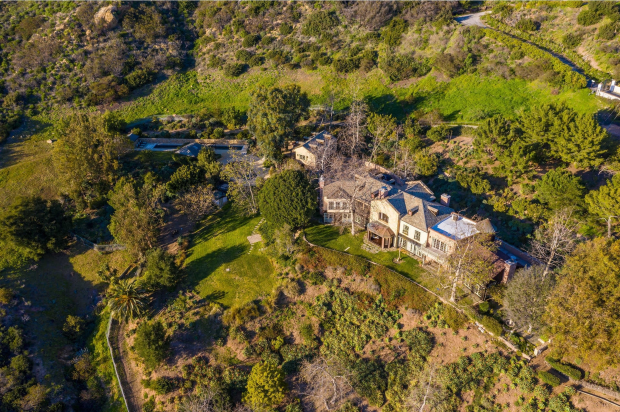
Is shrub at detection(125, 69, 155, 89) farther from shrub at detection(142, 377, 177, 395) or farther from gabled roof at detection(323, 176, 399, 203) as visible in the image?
shrub at detection(142, 377, 177, 395)

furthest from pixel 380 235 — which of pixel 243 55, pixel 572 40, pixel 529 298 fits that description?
pixel 243 55

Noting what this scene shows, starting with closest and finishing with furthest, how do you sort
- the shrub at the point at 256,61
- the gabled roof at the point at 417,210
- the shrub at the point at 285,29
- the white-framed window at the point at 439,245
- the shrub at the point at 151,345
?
the shrub at the point at 151,345, the white-framed window at the point at 439,245, the gabled roof at the point at 417,210, the shrub at the point at 256,61, the shrub at the point at 285,29

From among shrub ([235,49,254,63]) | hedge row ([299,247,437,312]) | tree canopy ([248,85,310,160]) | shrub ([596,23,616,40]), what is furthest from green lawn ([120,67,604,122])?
hedge row ([299,247,437,312])

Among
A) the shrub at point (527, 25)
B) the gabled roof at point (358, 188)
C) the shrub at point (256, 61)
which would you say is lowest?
the gabled roof at point (358, 188)

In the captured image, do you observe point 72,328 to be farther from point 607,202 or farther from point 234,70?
point 234,70

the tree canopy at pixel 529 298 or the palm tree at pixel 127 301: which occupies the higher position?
the tree canopy at pixel 529 298

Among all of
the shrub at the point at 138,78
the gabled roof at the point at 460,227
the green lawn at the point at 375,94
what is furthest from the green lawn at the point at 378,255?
the shrub at the point at 138,78

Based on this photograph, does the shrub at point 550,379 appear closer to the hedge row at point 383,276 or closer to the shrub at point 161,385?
the hedge row at point 383,276
